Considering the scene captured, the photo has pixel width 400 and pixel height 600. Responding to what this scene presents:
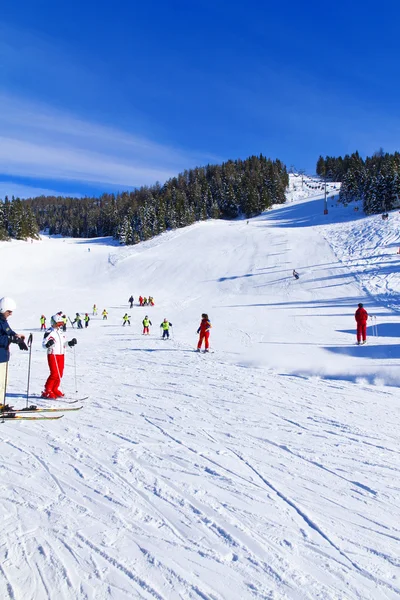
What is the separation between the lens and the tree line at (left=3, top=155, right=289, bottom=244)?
74125 millimetres

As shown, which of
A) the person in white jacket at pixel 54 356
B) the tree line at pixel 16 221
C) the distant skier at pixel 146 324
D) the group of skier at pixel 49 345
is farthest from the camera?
the tree line at pixel 16 221

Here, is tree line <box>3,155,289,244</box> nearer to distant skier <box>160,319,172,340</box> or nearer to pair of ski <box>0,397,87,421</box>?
distant skier <box>160,319,172,340</box>

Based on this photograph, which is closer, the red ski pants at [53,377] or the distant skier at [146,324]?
the red ski pants at [53,377]

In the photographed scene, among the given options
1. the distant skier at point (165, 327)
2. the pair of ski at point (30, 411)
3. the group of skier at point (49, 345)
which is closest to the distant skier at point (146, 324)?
the distant skier at point (165, 327)

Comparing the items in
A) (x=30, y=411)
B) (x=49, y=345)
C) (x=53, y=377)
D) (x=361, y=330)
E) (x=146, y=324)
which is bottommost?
(x=30, y=411)

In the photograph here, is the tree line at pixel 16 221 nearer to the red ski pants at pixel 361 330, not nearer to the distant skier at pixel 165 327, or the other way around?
the distant skier at pixel 165 327

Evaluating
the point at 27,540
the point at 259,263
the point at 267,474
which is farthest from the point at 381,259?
the point at 27,540

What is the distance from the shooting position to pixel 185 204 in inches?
3182

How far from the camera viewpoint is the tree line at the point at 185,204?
74125 mm

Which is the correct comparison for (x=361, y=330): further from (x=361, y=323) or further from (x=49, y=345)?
(x=49, y=345)

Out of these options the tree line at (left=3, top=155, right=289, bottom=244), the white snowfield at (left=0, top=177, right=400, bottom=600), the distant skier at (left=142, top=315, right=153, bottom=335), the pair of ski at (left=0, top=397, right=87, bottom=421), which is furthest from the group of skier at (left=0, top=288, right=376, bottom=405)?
Result: the tree line at (left=3, top=155, right=289, bottom=244)

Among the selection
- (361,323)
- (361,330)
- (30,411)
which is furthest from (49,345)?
(361,330)

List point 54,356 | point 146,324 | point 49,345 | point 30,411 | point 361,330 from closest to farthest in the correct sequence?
point 30,411 < point 49,345 < point 54,356 < point 361,330 < point 146,324

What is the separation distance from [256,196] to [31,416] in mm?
74077
